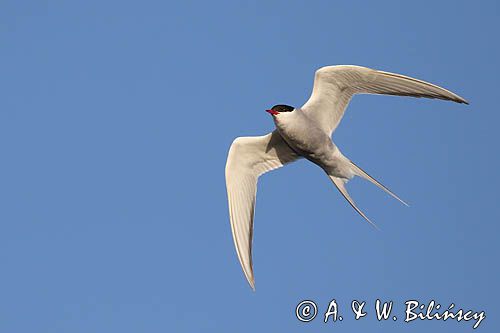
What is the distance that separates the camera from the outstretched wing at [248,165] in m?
10.2

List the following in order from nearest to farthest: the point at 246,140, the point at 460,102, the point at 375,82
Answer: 1. the point at 460,102
2. the point at 375,82
3. the point at 246,140

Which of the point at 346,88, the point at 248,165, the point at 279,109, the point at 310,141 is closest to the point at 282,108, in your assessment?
the point at 279,109

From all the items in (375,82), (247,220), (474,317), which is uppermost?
(375,82)

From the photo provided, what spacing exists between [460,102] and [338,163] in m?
1.84

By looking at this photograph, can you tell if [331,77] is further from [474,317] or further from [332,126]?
[474,317]

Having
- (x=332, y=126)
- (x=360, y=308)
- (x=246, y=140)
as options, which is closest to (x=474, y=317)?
(x=360, y=308)

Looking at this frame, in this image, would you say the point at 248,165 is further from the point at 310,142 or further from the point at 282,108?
the point at 282,108

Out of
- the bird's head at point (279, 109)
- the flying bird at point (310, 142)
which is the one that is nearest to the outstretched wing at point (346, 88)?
the flying bird at point (310, 142)

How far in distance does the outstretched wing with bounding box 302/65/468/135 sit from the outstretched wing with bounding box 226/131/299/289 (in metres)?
0.71

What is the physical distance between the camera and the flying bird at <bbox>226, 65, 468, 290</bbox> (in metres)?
9.56

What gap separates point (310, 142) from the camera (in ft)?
32.3

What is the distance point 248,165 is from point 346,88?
1.73 metres

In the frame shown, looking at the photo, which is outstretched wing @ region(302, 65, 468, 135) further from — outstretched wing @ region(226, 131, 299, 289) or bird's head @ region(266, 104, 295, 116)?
outstretched wing @ region(226, 131, 299, 289)

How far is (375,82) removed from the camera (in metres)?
9.66
